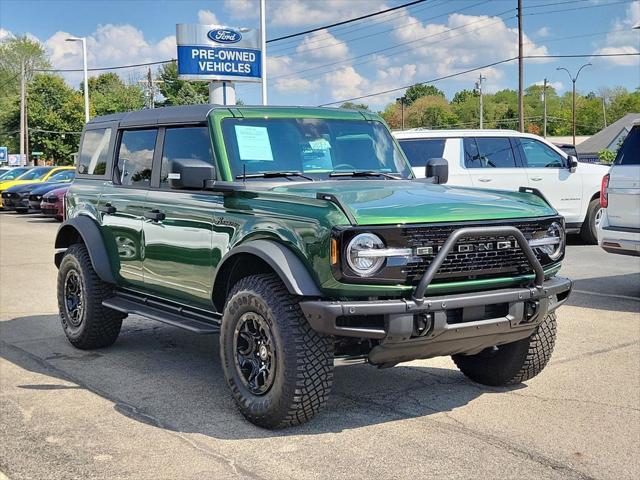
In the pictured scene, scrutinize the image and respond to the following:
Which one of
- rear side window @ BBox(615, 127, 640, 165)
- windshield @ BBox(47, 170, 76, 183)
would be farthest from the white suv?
windshield @ BBox(47, 170, 76, 183)

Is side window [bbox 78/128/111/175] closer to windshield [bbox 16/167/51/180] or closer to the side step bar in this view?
the side step bar

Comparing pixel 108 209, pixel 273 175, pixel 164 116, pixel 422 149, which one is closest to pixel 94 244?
pixel 108 209

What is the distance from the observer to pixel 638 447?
4.41m

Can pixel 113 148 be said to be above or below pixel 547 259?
above

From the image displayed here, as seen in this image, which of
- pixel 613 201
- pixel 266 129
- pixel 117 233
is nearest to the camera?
pixel 266 129

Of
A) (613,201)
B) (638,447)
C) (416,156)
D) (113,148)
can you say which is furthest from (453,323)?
(416,156)

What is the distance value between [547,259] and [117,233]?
11.0 feet

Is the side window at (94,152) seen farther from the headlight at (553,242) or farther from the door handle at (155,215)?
the headlight at (553,242)

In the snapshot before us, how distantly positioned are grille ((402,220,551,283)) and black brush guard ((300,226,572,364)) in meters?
0.07

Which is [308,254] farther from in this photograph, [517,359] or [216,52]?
[216,52]

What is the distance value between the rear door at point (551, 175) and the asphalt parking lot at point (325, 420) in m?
6.63

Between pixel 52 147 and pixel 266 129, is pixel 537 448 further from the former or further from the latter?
pixel 52 147

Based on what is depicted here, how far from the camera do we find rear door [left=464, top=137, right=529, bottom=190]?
13.0 meters

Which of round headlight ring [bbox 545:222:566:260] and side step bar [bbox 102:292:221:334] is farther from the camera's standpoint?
side step bar [bbox 102:292:221:334]
